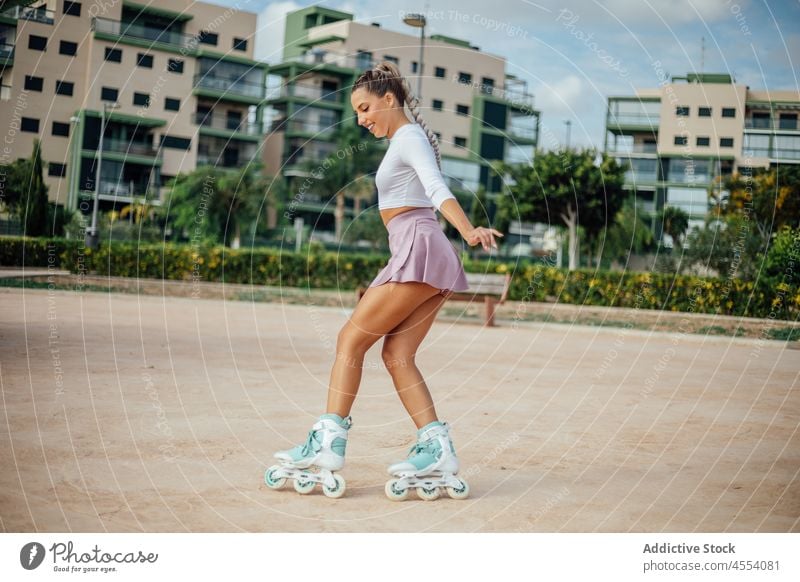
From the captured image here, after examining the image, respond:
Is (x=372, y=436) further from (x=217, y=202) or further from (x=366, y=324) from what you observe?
(x=217, y=202)

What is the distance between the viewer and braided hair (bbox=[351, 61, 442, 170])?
454cm

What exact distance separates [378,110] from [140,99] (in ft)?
158

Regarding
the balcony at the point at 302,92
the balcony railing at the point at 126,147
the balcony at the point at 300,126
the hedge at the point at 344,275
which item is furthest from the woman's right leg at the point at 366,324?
the balcony at the point at 300,126

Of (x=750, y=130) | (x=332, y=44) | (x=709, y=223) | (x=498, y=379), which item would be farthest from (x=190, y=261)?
(x=332, y=44)

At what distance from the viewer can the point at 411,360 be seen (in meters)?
4.58

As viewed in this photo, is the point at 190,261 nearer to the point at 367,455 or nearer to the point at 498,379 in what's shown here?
the point at 498,379

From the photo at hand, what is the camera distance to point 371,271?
82.6 feet

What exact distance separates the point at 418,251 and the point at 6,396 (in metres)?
3.56

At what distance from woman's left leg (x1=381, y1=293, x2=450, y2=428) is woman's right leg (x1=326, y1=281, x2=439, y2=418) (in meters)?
0.09

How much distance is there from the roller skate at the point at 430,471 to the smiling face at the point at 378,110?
4.93ft

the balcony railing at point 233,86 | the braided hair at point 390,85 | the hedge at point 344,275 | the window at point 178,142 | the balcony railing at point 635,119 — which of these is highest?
the balcony railing at point 233,86

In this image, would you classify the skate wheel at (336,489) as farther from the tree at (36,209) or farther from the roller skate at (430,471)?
the tree at (36,209)

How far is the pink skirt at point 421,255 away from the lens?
4379mm

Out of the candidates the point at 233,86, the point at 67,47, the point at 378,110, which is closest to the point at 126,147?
the point at 67,47
